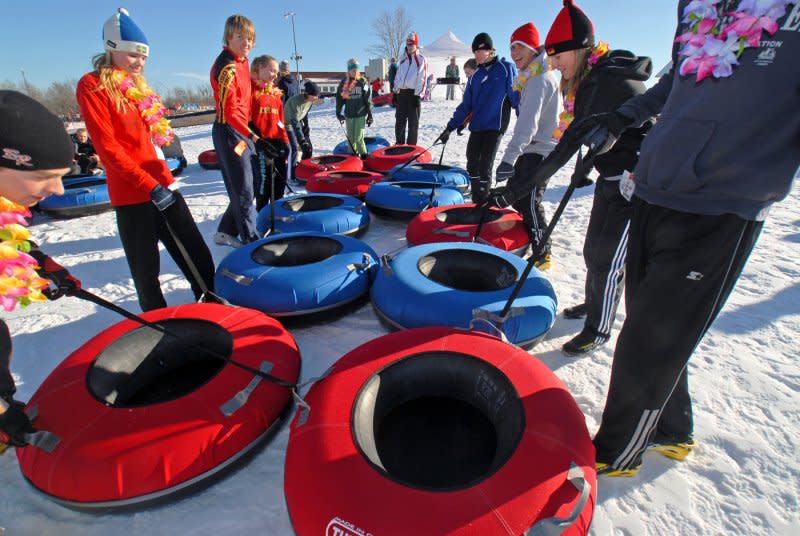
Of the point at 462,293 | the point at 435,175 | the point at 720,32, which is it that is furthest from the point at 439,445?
the point at 435,175

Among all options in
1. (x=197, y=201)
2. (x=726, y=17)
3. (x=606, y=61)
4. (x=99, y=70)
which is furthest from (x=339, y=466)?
(x=197, y=201)

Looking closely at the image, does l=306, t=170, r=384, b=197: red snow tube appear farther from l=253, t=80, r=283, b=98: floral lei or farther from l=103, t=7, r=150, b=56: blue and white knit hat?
l=103, t=7, r=150, b=56: blue and white knit hat

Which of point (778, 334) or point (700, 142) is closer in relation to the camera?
point (700, 142)

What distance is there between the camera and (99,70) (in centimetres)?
227

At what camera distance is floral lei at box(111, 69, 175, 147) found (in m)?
2.35

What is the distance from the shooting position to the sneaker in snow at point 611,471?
5.60 feet

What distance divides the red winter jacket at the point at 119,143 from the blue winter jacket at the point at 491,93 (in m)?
3.30

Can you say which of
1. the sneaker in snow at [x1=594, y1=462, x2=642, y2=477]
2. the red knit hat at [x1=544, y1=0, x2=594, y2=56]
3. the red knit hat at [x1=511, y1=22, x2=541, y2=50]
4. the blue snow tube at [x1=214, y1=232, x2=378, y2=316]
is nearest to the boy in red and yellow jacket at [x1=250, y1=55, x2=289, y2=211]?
the blue snow tube at [x1=214, y1=232, x2=378, y2=316]

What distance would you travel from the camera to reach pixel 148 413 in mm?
1652

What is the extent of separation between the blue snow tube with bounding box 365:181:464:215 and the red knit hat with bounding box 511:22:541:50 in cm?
185

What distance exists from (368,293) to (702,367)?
7.51ft

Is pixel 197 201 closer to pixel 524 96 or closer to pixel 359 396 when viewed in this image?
pixel 524 96

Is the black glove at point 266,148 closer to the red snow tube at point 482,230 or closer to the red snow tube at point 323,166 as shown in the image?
the red snow tube at point 482,230

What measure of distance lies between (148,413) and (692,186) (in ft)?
7.26
